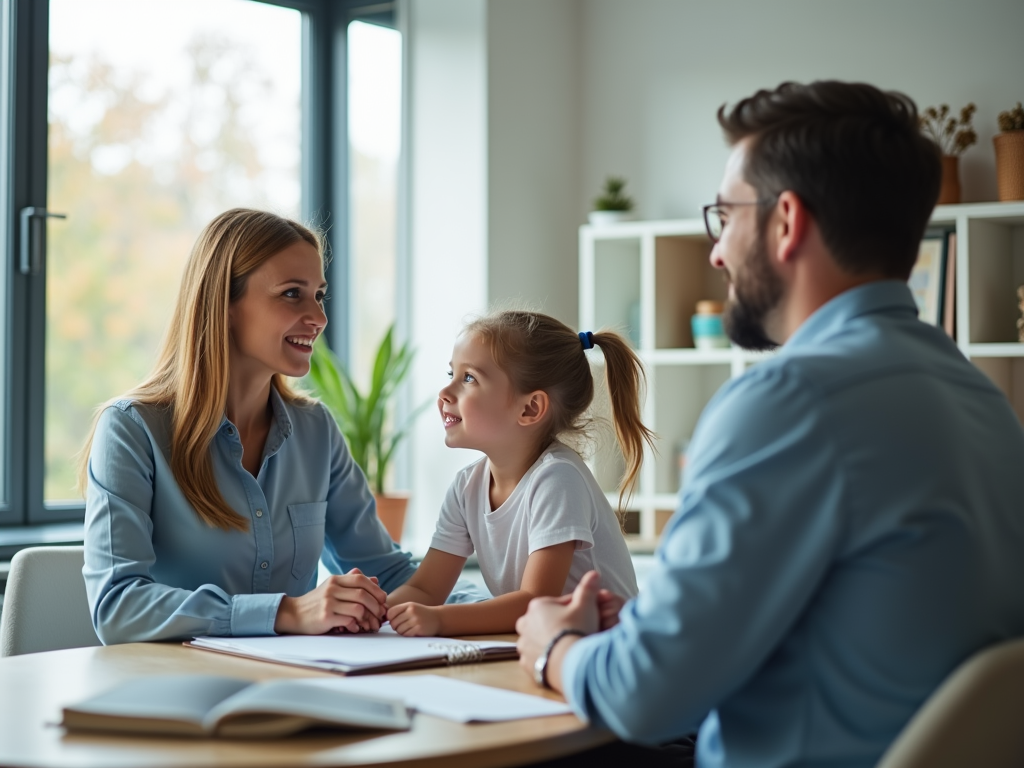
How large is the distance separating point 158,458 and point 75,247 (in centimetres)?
183

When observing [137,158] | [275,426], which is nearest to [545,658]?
[275,426]

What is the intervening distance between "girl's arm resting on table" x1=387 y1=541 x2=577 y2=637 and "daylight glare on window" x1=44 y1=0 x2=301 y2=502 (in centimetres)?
187

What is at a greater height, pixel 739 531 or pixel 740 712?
pixel 739 531

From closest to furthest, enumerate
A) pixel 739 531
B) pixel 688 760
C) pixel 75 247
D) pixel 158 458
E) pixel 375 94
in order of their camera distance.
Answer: pixel 739 531 < pixel 688 760 < pixel 158 458 < pixel 75 247 < pixel 375 94

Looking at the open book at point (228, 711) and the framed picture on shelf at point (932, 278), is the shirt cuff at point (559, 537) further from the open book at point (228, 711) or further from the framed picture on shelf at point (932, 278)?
the framed picture on shelf at point (932, 278)

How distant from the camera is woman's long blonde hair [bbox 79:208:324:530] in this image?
195 cm

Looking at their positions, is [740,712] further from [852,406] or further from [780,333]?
[780,333]

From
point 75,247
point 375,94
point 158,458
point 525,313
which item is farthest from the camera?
point 375,94

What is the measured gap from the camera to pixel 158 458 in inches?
76.2

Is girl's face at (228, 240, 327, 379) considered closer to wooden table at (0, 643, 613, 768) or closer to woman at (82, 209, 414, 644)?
woman at (82, 209, 414, 644)

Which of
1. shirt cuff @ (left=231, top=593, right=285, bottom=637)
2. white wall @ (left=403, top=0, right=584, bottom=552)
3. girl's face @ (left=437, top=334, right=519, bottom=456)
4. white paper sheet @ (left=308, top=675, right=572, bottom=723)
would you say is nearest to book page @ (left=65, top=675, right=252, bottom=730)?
white paper sheet @ (left=308, top=675, right=572, bottom=723)

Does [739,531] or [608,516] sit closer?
[739,531]

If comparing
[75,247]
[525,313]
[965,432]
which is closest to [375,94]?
[75,247]

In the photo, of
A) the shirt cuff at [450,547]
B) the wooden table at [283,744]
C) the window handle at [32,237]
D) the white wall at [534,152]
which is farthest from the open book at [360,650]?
the white wall at [534,152]
